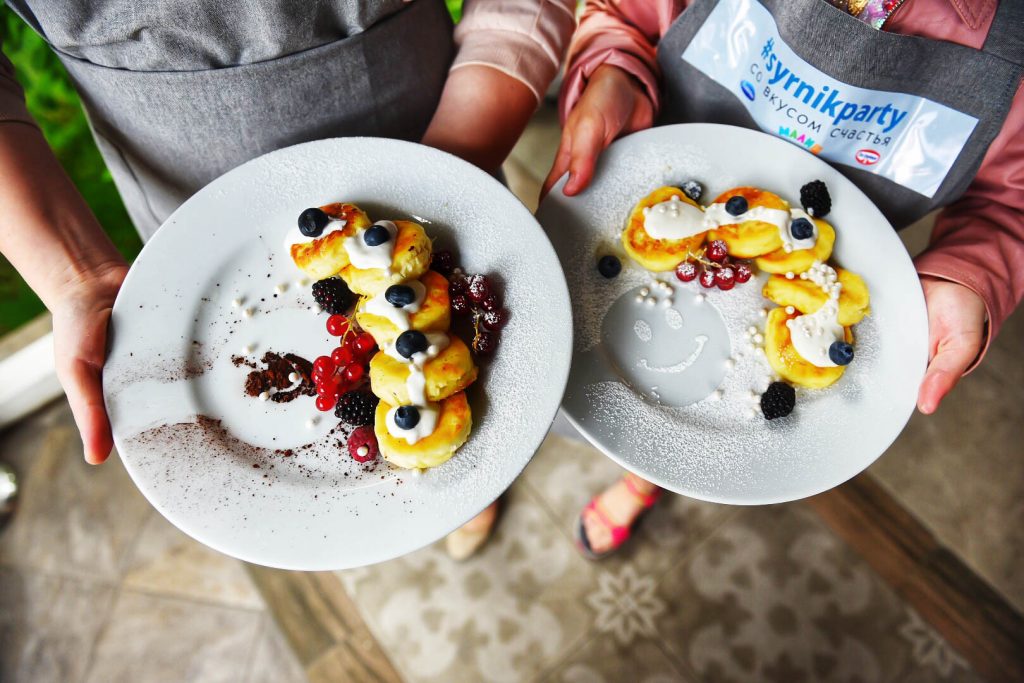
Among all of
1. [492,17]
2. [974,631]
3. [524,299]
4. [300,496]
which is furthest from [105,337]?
[974,631]

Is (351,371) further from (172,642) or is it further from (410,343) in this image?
(172,642)

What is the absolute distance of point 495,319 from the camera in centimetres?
101

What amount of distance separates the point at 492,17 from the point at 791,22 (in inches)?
21.0

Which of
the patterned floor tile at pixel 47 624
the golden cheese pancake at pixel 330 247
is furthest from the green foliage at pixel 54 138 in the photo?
the golden cheese pancake at pixel 330 247

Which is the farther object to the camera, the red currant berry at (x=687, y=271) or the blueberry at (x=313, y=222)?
the red currant berry at (x=687, y=271)

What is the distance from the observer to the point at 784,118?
3.86 feet

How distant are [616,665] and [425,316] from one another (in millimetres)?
1291

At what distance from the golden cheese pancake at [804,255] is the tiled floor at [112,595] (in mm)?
1679

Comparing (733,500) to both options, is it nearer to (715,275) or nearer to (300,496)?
(715,275)

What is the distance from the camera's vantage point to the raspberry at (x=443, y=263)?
1.08 meters

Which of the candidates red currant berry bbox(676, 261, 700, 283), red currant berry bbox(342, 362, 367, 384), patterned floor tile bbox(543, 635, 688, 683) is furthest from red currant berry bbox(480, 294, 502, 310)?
patterned floor tile bbox(543, 635, 688, 683)

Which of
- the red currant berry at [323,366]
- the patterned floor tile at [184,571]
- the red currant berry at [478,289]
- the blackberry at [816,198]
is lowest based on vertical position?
the patterned floor tile at [184,571]

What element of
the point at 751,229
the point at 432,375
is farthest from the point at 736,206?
the point at 432,375

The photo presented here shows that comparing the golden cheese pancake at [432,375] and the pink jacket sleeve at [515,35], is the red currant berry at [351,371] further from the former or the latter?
the pink jacket sleeve at [515,35]
